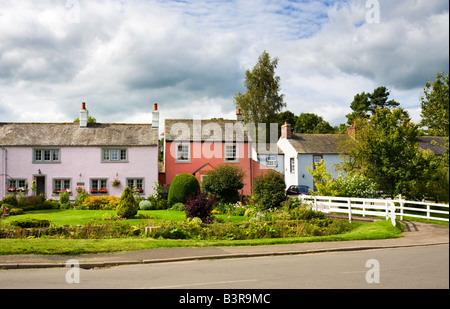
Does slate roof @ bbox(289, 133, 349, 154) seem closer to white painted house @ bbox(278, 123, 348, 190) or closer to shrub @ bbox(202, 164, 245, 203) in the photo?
white painted house @ bbox(278, 123, 348, 190)

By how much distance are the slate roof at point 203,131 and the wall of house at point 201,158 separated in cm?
65

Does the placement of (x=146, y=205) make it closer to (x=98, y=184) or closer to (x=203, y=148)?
(x=98, y=184)

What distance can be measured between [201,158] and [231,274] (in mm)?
31367

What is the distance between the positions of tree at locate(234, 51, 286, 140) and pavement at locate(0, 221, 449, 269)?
34309 mm

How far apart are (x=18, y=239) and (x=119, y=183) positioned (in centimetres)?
2314

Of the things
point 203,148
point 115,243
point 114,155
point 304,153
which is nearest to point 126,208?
point 115,243

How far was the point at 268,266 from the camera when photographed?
10.8 meters

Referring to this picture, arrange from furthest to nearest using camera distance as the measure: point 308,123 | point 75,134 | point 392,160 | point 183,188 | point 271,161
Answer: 1. point 308,123
2. point 271,161
3. point 75,134
4. point 183,188
5. point 392,160

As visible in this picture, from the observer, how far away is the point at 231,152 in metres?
41.6

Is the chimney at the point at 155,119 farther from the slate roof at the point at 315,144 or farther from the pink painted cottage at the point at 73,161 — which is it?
the slate roof at the point at 315,144

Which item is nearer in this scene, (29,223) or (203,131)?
(29,223)

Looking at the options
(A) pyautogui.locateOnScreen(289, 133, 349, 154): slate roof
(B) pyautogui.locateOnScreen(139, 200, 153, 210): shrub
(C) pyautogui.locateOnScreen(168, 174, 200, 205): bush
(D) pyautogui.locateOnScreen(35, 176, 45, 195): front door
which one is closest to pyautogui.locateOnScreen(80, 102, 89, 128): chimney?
(D) pyautogui.locateOnScreen(35, 176, 45, 195): front door

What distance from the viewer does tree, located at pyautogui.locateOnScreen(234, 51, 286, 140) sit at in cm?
4897

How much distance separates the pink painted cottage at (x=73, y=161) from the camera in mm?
37688
